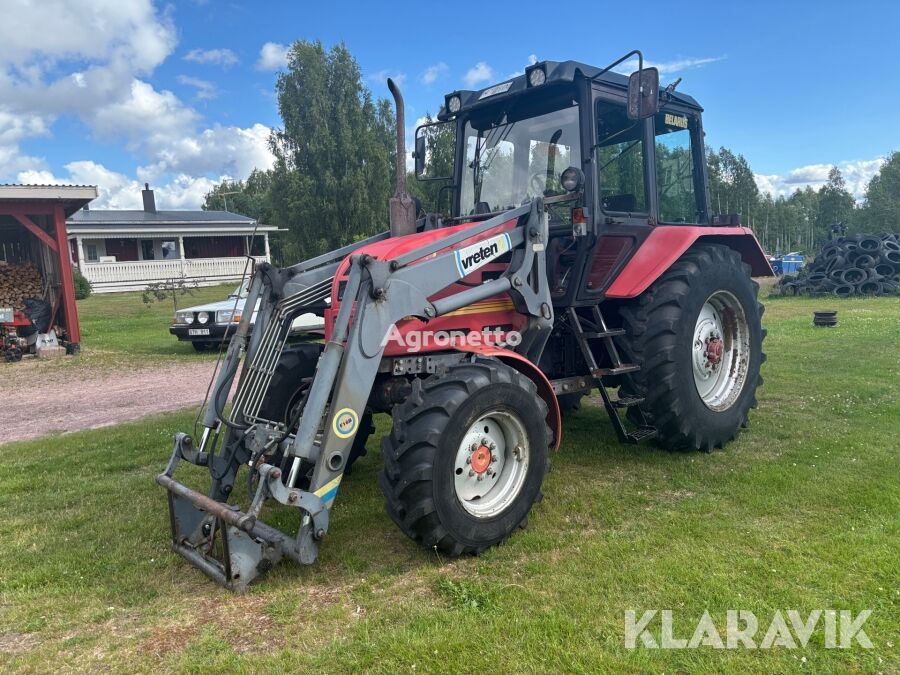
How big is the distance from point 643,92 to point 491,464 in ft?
8.70

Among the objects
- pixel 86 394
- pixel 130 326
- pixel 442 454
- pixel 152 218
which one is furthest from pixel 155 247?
pixel 442 454

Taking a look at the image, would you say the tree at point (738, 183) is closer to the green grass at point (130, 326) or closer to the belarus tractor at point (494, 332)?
the green grass at point (130, 326)

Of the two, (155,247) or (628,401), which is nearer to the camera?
(628,401)

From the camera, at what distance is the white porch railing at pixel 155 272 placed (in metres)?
28.5

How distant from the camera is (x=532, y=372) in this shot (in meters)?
4.26

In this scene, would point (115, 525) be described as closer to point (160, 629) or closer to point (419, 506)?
point (160, 629)

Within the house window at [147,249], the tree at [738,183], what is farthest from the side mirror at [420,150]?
the tree at [738,183]

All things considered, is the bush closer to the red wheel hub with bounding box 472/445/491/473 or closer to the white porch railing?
the white porch railing

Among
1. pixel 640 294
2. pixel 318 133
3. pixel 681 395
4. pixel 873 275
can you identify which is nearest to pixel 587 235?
pixel 640 294

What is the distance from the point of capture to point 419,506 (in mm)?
3410

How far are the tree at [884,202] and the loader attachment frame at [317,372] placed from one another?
58.6 metres

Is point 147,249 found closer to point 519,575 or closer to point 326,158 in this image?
point 326,158

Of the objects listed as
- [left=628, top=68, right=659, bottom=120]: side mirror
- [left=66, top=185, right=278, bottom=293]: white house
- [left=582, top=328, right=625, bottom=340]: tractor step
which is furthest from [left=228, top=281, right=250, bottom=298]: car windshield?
[left=66, top=185, right=278, bottom=293]: white house

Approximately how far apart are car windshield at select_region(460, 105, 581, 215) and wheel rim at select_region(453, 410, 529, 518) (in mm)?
2138
